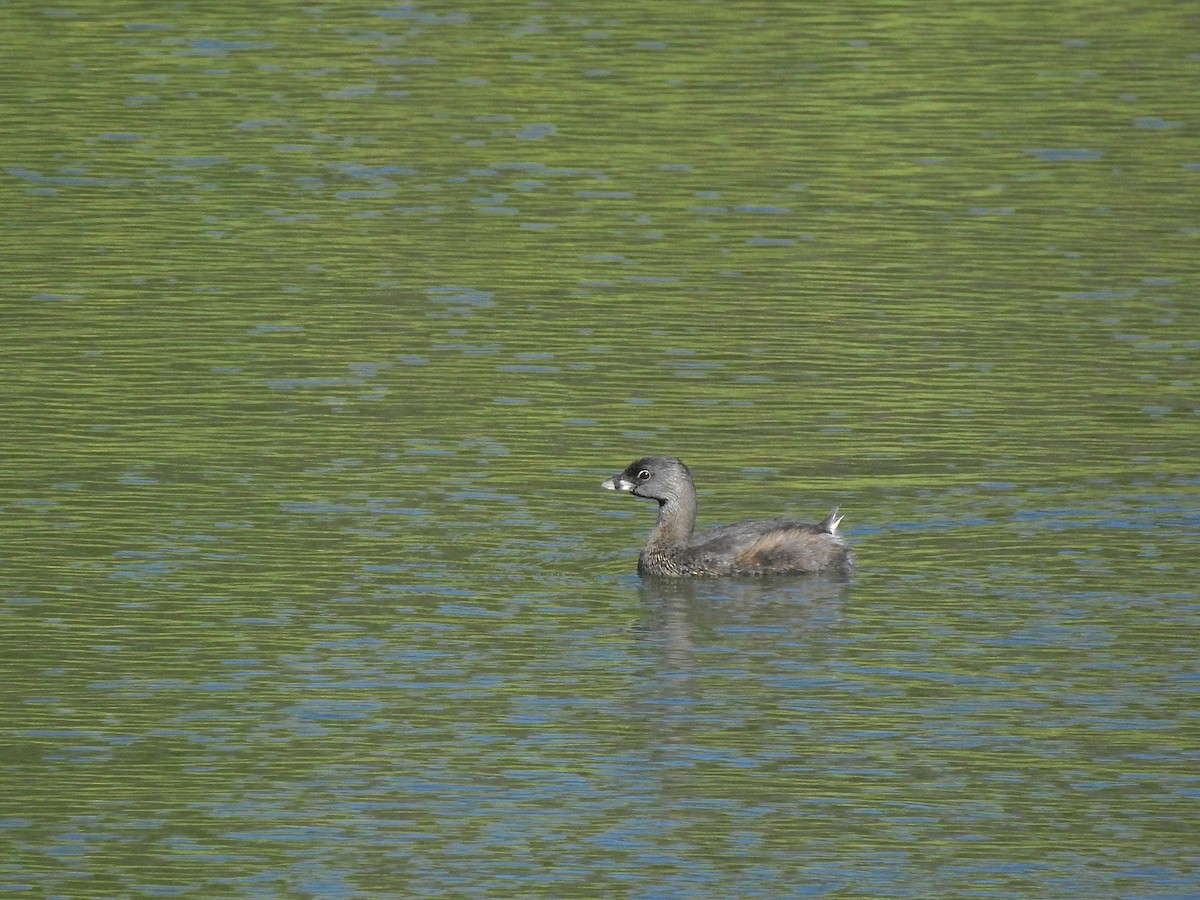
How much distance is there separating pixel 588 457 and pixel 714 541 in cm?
262

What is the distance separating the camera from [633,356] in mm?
24781

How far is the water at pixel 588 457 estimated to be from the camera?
1418 cm

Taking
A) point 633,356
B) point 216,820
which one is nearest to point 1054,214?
point 633,356

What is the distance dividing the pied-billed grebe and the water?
25 cm

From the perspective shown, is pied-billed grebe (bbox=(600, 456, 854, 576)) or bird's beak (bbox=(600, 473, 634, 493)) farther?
bird's beak (bbox=(600, 473, 634, 493))

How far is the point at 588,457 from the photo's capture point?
21.6 m

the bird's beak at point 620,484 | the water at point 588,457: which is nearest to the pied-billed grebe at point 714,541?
the bird's beak at point 620,484

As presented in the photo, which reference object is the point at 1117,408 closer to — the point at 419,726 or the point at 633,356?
the point at 633,356

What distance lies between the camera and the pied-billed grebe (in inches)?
737

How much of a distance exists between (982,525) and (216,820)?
7.24 meters

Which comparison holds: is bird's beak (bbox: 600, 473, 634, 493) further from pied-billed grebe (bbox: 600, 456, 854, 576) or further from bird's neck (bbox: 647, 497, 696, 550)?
bird's neck (bbox: 647, 497, 696, 550)

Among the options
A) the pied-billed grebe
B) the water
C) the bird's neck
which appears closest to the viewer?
the water

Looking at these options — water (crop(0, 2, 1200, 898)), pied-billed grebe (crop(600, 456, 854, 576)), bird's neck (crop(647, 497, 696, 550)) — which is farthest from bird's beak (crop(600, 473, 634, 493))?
water (crop(0, 2, 1200, 898))

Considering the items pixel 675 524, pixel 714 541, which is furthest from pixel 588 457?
pixel 714 541
